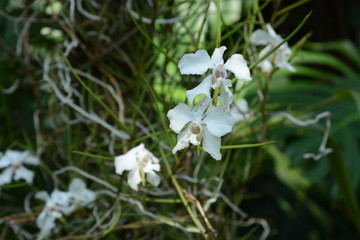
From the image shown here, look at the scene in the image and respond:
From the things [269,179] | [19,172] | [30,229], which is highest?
[19,172]

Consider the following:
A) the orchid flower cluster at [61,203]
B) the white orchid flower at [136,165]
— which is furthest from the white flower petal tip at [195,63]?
the orchid flower cluster at [61,203]

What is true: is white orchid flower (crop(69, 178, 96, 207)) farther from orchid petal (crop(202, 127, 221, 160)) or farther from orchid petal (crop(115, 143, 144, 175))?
orchid petal (crop(202, 127, 221, 160))

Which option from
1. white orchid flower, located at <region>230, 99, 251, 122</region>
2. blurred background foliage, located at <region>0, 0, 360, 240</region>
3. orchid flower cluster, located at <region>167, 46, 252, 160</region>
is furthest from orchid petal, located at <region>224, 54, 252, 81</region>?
white orchid flower, located at <region>230, 99, 251, 122</region>

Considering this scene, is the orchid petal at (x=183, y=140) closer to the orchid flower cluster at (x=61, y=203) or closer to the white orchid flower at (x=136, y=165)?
the white orchid flower at (x=136, y=165)

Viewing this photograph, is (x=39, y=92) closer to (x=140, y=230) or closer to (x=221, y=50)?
(x=140, y=230)

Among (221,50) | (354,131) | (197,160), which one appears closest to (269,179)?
(354,131)

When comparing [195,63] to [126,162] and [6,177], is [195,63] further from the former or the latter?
[6,177]

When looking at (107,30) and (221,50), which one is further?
(107,30)
